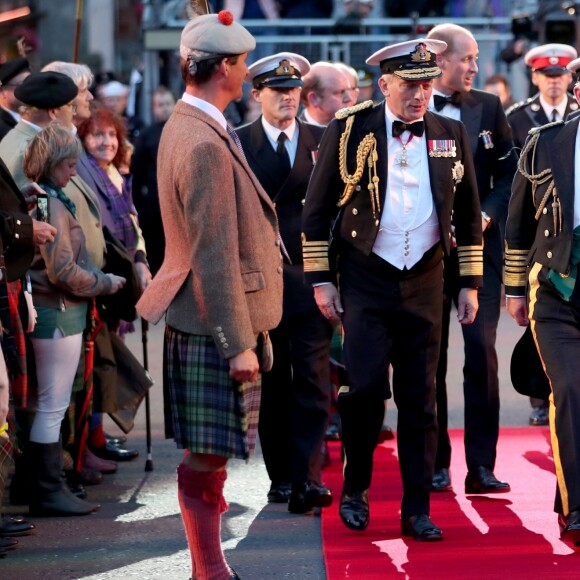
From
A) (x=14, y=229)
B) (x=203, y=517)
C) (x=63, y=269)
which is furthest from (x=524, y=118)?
(x=203, y=517)

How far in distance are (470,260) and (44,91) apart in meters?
2.27

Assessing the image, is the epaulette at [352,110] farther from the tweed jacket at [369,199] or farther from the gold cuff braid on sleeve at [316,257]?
the gold cuff braid on sleeve at [316,257]

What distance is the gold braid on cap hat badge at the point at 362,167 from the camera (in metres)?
6.44

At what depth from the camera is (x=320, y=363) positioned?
7340 millimetres

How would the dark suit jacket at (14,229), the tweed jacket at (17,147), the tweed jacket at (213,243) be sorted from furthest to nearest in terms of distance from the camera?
the tweed jacket at (17,147) < the dark suit jacket at (14,229) < the tweed jacket at (213,243)

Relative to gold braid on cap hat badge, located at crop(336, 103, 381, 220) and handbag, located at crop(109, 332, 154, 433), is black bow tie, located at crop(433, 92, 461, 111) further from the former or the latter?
handbag, located at crop(109, 332, 154, 433)

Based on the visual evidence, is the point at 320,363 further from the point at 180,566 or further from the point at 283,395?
the point at 180,566

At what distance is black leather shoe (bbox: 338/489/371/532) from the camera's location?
6625 mm

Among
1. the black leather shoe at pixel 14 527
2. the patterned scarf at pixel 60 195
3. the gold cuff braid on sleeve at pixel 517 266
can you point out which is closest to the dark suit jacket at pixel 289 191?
the patterned scarf at pixel 60 195

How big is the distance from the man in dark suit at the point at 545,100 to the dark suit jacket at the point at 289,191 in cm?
213

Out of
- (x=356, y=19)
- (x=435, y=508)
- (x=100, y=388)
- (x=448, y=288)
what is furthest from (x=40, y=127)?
(x=356, y=19)

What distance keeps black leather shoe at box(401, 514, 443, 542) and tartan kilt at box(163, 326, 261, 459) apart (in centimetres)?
124

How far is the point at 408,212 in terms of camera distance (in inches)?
254

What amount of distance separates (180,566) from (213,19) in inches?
88.0
